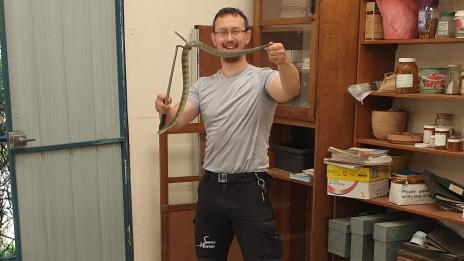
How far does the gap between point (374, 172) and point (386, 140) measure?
0.22 m

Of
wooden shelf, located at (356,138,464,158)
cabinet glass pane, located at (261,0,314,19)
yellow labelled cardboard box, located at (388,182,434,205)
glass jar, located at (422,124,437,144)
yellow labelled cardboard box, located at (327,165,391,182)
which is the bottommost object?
yellow labelled cardboard box, located at (388,182,434,205)

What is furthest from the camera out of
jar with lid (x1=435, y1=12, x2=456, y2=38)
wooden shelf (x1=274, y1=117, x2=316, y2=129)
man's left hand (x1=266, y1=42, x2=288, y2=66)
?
wooden shelf (x1=274, y1=117, x2=316, y2=129)

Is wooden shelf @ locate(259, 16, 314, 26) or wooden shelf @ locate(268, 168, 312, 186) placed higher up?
wooden shelf @ locate(259, 16, 314, 26)

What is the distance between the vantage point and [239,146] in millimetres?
1952

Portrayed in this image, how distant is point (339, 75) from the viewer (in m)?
2.62

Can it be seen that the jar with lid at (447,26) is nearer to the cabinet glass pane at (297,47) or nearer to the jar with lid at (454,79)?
the jar with lid at (454,79)

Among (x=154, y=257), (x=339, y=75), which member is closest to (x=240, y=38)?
(x=339, y=75)

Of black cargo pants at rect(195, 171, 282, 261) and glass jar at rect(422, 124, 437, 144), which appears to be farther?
glass jar at rect(422, 124, 437, 144)

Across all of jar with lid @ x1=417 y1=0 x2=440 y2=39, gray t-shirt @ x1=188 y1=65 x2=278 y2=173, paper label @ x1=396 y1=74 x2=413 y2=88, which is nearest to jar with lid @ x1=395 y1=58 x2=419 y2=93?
paper label @ x1=396 y1=74 x2=413 y2=88

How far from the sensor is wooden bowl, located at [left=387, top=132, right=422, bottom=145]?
2.51 m

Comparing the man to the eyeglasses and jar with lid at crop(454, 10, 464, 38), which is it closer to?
the eyeglasses

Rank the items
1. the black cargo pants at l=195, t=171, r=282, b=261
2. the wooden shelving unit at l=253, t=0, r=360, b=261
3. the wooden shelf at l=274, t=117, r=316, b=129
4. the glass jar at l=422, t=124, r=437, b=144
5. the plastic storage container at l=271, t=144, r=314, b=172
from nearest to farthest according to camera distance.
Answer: the black cargo pants at l=195, t=171, r=282, b=261
the glass jar at l=422, t=124, r=437, b=144
the wooden shelving unit at l=253, t=0, r=360, b=261
the wooden shelf at l=274, t=117, r=316, b=129
the plastic storage container at l=271, t=144, r=314, b=172

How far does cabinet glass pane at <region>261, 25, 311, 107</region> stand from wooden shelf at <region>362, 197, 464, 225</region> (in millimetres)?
636

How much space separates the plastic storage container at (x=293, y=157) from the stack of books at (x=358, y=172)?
0.21 m
